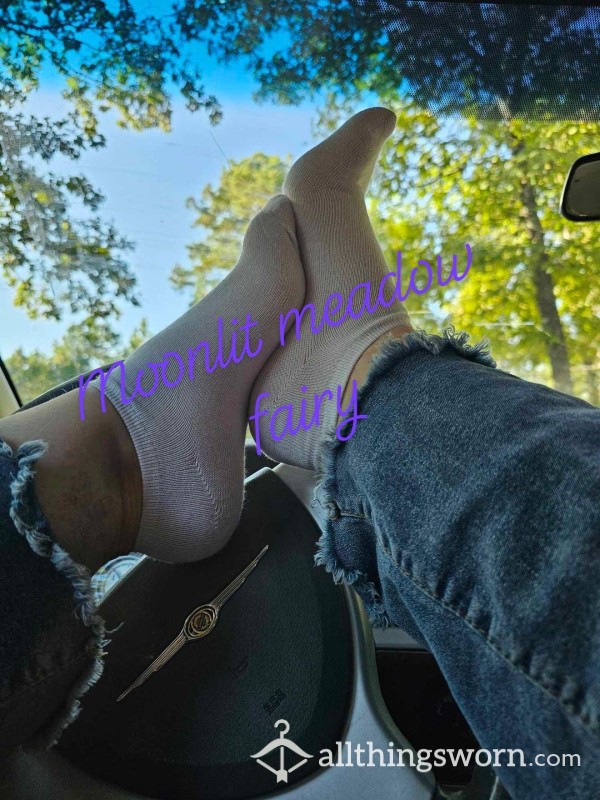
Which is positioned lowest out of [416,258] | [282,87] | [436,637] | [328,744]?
[328,744]

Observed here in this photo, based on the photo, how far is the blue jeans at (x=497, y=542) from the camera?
1.07 ft

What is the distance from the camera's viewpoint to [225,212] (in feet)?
3.52

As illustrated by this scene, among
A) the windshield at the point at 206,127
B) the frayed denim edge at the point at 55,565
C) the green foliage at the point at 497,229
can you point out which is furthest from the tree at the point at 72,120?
the frayed denim edge at the point at 55,565

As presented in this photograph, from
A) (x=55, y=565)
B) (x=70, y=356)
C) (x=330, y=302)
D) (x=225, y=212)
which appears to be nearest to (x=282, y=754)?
(x=55, y=565)

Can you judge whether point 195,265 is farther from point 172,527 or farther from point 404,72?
point 172,527

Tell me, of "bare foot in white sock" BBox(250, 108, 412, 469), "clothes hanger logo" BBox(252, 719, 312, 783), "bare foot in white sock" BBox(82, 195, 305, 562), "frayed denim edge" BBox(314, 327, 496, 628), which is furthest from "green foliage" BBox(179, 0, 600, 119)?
"clothes hanger logo" BBox(252, 719, 312, 783)

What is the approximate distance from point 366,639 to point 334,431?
0.81 feet

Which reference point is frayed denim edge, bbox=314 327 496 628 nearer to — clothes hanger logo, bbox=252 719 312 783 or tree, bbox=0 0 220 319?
clothes hanger logo, bbox=252 719 312 783

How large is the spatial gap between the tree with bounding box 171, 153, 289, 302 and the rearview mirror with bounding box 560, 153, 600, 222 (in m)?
0.49

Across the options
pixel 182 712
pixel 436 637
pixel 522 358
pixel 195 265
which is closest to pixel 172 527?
pixel 182 712

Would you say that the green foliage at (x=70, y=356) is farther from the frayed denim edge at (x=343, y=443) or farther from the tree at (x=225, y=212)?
the frayed denim edge at (x=343, y=443)

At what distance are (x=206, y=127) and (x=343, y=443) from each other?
2.50 feet

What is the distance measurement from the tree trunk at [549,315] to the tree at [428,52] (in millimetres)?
216

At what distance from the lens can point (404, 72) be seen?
3.22ft
